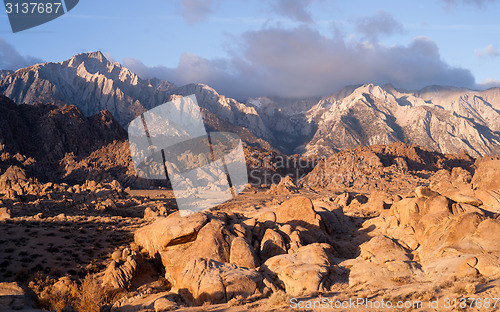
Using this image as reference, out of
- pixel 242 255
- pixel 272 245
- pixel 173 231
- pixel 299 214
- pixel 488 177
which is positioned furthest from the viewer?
pixel 488 177

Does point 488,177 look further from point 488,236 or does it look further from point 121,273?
point 121,273

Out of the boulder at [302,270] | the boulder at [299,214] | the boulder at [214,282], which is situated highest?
the boulder at [214,282]

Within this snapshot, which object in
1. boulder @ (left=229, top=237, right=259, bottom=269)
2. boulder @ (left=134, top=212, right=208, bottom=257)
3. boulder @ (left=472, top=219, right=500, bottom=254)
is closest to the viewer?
boulder @ (left=472, top=219, right=500, bottom=254)

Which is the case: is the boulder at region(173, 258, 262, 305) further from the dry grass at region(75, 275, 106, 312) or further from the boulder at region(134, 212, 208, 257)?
the boulder at region(134, 212, 208, 257)

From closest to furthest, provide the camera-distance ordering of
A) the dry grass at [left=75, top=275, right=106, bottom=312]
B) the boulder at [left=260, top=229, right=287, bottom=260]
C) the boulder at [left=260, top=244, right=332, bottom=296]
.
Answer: the dry grass at [left=75, top=275, right=106, bottom=312]
the boulder at [left=260, top=244, right=332, bottom=296]
the boulder at [left=260, top=229, right=287, bottom=260]

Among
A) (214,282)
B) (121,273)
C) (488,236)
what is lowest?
(121,273)

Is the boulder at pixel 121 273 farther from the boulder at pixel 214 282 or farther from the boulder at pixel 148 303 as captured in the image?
the boulder at pixel 214 282

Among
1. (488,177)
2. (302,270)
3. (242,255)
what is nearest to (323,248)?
(302,270)

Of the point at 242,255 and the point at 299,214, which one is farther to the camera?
the point at 299,214

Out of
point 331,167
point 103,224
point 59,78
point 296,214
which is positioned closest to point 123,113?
point 59,78

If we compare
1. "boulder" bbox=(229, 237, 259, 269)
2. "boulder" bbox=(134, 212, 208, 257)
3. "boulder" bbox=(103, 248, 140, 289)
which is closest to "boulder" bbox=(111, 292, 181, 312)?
"boulder" bbox=(103, 248, 140, 289)

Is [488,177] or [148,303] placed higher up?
[148,303]

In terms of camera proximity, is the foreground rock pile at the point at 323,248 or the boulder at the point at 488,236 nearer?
the foreground rock pile at the point at 323,248

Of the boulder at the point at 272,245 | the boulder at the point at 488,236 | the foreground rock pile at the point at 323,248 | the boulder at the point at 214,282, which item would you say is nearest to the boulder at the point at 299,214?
the foreground rock pile at the point at 323,248
